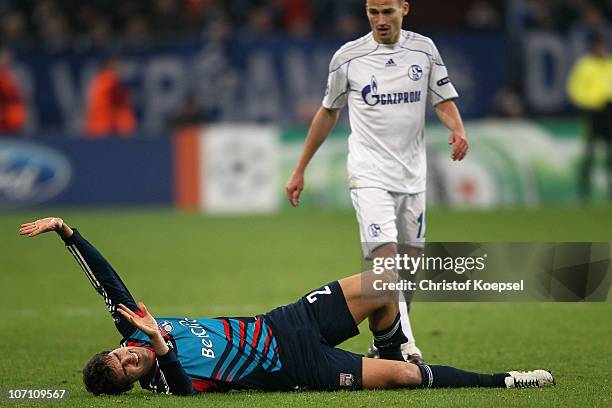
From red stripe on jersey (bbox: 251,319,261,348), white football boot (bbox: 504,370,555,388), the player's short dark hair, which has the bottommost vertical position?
white football boot (bbox: 504,370,555,388)

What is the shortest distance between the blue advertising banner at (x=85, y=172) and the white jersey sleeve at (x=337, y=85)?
12.7 m

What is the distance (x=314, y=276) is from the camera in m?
12.9

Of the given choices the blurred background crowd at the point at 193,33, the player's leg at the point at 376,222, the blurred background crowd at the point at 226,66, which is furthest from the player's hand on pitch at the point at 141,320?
the blurred background crowd at the point at 193,33

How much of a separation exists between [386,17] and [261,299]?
4.32 meters

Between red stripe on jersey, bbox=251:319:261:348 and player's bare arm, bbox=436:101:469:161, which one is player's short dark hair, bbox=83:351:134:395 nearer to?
red stripe on jersey, bbox=251:319:261:348

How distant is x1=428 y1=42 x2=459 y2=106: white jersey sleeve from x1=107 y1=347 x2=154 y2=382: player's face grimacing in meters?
2.69

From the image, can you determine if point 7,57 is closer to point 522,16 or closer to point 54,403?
point 522,16

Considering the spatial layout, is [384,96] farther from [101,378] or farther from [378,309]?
[101,378]

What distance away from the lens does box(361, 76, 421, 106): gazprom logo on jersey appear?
7997 millimetres

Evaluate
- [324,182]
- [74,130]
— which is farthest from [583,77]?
[74,130]

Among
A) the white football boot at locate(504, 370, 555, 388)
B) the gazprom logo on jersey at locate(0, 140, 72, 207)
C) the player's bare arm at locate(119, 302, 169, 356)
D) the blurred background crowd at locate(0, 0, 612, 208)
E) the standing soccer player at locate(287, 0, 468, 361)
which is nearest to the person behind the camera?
the player's bare arm at locate(119, 302, 169, 356)

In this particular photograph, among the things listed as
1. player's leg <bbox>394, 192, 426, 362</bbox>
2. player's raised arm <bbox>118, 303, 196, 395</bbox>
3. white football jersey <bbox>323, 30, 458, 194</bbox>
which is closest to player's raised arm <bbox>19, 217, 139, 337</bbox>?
player's raised arm <bbox>118, 303, 196, 395</bbox>

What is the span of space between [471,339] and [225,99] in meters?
13.9

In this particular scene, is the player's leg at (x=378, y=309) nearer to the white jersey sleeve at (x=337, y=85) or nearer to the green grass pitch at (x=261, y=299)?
the green grass pitch at (x=261, y=299)
